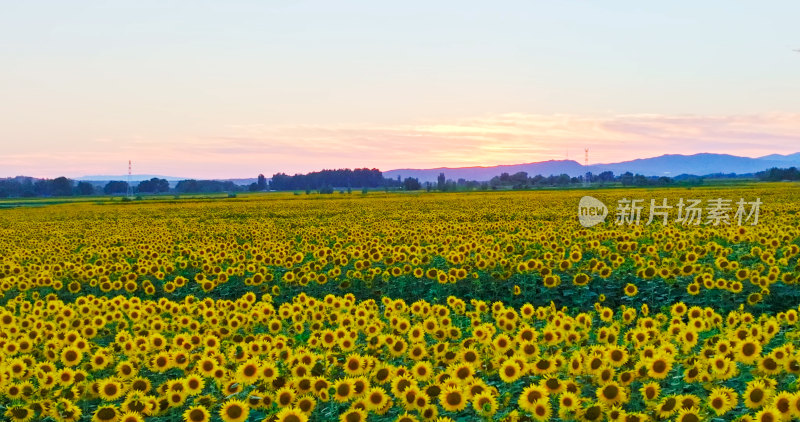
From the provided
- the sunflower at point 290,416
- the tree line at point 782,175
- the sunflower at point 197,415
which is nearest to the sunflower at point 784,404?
the sunflower at point 290,416

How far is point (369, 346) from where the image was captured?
679 cm

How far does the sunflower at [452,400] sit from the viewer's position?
500 centimetres

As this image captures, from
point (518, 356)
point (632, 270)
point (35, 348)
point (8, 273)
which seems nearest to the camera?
point (518, 356)

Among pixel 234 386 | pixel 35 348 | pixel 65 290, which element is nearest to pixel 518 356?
pixel 234 386

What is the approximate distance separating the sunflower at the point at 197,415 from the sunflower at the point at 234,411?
0.13 metres

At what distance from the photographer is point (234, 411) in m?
5.17

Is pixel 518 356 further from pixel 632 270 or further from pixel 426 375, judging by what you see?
pixel 632 270

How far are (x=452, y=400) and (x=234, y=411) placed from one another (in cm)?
166

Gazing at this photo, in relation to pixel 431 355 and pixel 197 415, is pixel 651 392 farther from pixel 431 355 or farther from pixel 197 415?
pixel 197 415

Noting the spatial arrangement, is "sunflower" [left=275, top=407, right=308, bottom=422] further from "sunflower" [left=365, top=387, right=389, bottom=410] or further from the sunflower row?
"sunflower" [left=365, top=387, right=389, bottom=410]

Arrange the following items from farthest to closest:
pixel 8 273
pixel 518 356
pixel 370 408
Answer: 1. pixel 8 273
2. pixel 518 356
3. pixel 370 408

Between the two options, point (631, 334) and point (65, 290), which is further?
point (65, 290)

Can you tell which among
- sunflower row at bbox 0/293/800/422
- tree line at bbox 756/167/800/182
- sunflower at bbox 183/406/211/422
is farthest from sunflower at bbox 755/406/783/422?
tree line at bbox 756/167/800/182

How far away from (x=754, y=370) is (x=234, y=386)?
4.29 metres
